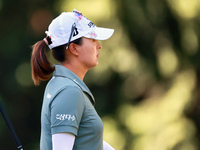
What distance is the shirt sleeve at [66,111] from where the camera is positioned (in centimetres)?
116

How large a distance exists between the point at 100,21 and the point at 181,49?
771mm

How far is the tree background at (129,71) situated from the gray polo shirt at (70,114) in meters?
1.91

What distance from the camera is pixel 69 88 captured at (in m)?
1.20

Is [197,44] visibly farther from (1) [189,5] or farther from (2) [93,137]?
(2) [93,137]

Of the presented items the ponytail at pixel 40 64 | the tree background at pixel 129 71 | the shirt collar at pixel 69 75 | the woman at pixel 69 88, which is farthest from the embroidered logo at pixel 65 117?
the tree background at pixel 129 71

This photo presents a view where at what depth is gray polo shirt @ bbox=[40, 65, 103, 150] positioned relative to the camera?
3.83 feet

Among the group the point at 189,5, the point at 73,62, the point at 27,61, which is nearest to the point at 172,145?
the point at 189,5

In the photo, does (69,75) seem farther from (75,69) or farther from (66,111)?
(66,111)

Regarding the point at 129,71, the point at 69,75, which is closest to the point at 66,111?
the point at 69,75

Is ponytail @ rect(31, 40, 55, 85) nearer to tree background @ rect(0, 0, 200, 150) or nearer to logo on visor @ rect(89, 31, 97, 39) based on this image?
logo on visor @ rect(89, 31, 97, 39)

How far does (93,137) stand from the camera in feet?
4.05

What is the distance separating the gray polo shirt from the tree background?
191 centimetres

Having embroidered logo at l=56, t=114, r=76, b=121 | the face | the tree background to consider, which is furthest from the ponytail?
the tree background

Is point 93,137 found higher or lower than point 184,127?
higher
